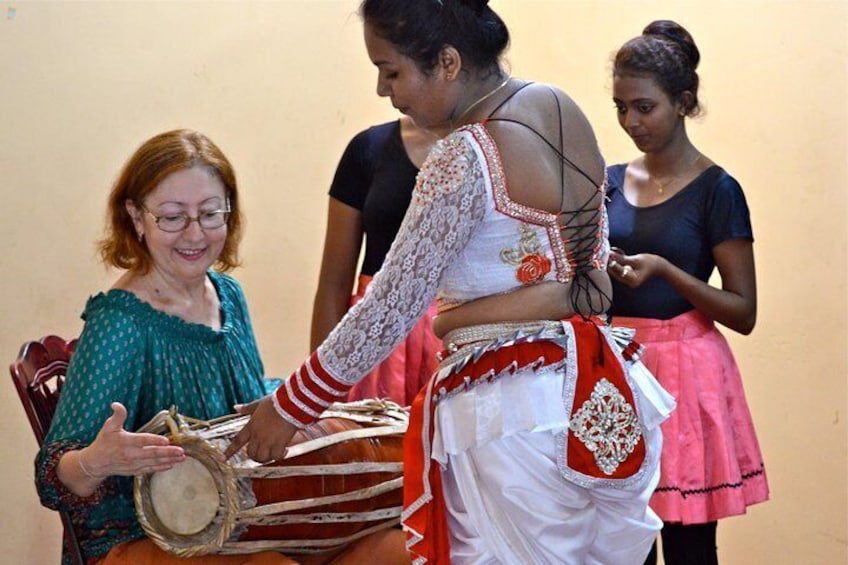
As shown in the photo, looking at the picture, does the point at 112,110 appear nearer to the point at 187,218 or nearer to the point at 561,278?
the point at 187,218

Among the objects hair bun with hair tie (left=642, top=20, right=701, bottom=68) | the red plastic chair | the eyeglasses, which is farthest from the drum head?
hair bun with hair tie (left=642, top=20, right=701, bottom=68)

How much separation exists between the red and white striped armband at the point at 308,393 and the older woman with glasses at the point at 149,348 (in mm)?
247

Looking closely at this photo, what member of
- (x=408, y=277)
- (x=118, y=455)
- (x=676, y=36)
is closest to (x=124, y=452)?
(x=118, y=455)

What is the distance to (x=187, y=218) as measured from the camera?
287cm

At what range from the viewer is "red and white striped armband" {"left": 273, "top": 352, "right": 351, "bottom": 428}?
239 centimetres

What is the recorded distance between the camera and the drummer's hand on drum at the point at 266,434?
2.46 meters

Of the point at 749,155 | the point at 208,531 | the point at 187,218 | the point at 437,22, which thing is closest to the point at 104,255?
the point at 187,218

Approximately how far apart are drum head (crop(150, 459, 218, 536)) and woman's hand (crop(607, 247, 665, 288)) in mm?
1118

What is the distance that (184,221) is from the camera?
287cm

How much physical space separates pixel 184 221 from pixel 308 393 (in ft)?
2.18

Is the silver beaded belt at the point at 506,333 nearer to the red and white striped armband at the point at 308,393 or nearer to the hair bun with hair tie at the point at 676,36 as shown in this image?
the red and white striped armband at the point at 308,393

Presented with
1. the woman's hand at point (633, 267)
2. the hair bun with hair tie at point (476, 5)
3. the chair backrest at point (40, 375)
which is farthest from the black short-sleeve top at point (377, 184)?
the hair bun with hair tie at point (476, 5)

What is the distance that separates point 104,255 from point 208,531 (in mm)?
746

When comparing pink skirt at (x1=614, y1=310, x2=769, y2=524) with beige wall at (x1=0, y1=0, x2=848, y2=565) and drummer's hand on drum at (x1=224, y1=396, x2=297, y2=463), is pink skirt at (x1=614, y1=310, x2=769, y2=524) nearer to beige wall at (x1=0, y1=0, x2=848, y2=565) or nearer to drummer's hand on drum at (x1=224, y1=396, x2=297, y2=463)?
beige wall at (x1=0, y1=0, x2=848, y2=565)
